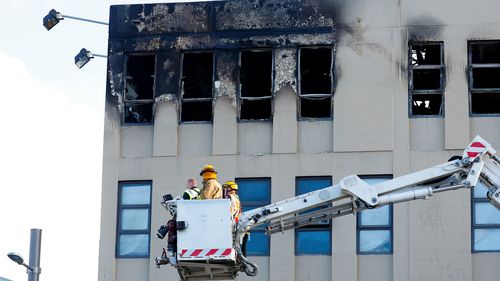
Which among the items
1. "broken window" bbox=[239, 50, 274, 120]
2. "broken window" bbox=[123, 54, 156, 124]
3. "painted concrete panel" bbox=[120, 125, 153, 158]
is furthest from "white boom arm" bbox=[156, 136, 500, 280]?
"broken window" bbox=[123, 54, 156, 124]

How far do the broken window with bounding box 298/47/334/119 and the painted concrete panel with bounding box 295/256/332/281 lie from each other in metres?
3.48

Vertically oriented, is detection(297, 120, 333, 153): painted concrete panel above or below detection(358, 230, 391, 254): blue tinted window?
above

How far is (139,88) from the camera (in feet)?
118

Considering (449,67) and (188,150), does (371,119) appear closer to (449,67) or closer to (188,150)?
(449,67)

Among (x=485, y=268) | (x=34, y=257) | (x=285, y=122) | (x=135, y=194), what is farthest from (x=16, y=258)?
(x=485, y=268)

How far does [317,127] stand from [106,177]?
530 centimetres

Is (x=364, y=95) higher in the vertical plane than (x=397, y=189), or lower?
higher

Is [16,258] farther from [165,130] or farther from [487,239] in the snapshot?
[487,239]

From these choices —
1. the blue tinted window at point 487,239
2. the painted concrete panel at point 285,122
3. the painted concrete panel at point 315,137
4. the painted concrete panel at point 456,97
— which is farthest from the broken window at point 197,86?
the blue tinted window at point 487,239

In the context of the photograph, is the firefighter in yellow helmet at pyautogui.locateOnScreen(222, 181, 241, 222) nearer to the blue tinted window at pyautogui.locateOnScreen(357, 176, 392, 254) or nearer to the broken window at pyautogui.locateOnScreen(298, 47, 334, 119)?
the blue tinted window at pyautogui.locateOnScreen(357, 176, 392, 254)

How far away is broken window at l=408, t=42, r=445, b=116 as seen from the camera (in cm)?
3428

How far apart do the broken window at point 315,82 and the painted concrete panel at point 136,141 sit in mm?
3795

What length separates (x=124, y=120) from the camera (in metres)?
35.6

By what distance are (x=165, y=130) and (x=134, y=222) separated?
2.37 meters
